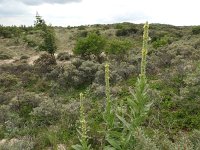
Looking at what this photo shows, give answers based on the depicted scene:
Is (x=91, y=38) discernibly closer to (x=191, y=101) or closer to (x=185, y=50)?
(x=185, y=50)

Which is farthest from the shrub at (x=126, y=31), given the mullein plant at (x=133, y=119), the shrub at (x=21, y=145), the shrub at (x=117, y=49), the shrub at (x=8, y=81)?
the mullein plant at (x=133, y=119)

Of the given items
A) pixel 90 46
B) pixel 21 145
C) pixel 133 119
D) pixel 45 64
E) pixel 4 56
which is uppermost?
pixel 133 119

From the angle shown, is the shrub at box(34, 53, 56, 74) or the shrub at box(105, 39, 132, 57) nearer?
the shrub at box(34, 53, 56, 74)

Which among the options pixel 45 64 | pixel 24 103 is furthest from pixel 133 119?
pixel 45 64

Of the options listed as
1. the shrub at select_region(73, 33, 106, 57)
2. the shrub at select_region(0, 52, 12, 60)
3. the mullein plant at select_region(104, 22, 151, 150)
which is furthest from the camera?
the shrub at select_region(0, 52, 12, 60)

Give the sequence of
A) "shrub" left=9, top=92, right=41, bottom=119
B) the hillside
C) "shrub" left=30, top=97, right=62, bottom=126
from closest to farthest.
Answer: the hillside, "shrub" left=30, top=97, right=62, bottom=126, "shrub" left=9, top=92, right=41, bottom=119

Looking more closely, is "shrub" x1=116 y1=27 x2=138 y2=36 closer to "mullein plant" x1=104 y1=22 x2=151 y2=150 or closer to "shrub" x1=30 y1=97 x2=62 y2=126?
"shrub" x1=30 y1=97 x2=62 y2=126

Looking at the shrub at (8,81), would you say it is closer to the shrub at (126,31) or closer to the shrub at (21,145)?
the shrub at (21,145)

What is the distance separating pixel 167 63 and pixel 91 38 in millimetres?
6638

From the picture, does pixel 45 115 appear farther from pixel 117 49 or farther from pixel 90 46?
pixel 117 49

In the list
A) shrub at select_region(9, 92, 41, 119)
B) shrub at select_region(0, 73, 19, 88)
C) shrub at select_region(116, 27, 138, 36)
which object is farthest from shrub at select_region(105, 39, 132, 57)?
shrub at select_region(116, 27, 138, 36)

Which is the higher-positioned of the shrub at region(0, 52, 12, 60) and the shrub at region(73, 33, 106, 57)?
the shrub at region(73, 33, 106, 57)

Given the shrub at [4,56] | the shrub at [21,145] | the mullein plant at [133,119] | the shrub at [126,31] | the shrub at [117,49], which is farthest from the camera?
the shrub at [126,31]

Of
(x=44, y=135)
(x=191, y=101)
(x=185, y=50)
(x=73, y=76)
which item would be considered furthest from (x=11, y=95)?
(x=185, y=50)
